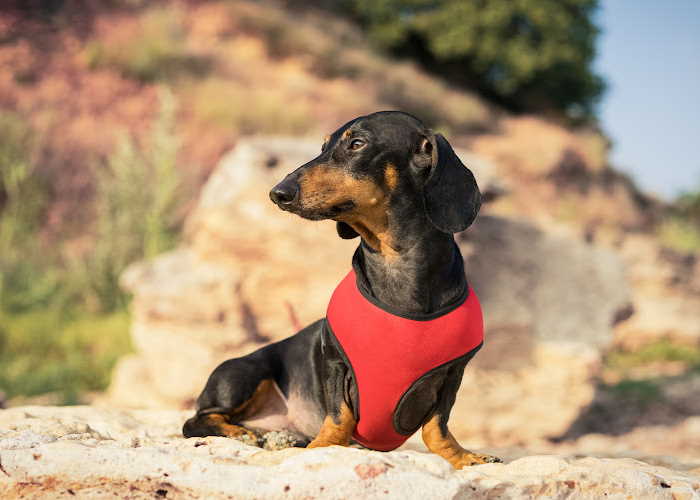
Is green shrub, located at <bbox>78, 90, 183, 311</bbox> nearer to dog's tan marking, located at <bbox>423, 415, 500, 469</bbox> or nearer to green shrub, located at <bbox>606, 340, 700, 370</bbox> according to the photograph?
green shrub, located at <bbox>606, 340, 700, 370</bbox>

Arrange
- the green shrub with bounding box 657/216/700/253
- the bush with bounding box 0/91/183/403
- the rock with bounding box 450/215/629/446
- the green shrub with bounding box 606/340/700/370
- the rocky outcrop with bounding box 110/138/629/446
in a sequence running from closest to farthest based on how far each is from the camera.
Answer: the rocky outcrop with bounding box 110/138/629/446 < the rock with bounding box 450/215/629/446 < the bush with bounding box 0/91/183/403 < the green shrub with bounding box 606/340/700/370 < the green shrub with bounding box 657/216/700/253

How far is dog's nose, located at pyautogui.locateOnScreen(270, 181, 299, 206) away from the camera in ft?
7.23

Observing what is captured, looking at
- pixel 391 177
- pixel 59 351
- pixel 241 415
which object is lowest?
pixel 59 351

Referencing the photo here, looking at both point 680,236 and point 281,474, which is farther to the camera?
point 680,236

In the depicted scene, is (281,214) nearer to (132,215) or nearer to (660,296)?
(132,215)

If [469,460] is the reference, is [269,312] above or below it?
above

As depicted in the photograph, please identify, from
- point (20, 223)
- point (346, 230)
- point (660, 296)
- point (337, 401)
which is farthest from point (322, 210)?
point (660, 296)

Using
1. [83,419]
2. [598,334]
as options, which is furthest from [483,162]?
[83,419]

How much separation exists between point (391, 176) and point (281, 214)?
10.9 ft

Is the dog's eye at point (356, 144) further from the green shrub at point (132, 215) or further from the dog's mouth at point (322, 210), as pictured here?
the green shrub at point (132, 215)

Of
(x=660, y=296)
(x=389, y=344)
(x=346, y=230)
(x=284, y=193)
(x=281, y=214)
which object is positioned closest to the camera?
(x=284, y=193)

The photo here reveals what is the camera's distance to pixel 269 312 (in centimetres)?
582

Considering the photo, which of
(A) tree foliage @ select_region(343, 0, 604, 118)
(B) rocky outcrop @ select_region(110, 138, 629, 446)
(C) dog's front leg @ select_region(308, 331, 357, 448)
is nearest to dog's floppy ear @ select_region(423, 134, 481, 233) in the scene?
(C) dog's front leg @ select_region(308, 331, 357, 448)

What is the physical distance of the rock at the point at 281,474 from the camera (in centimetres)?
201
